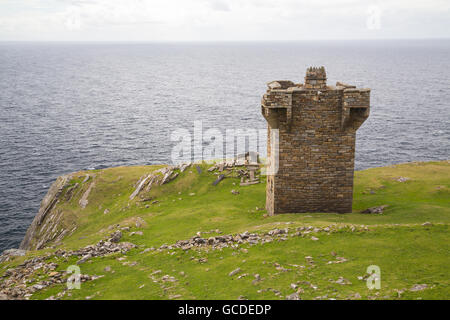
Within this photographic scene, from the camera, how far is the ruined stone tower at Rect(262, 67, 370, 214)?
82.7 ft

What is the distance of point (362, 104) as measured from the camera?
24.8 metres

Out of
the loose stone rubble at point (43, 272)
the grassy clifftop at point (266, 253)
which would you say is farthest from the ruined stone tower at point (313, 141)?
the loose stone rubble at point (43, 272)

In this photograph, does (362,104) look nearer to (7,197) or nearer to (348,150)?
(348,150)

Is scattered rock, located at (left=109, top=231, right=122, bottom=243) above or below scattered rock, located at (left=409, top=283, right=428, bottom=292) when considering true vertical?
below

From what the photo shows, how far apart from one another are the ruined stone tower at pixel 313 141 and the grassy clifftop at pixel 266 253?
1.79 metres

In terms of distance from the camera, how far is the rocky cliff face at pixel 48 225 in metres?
39.9

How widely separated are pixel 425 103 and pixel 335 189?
106584 mm

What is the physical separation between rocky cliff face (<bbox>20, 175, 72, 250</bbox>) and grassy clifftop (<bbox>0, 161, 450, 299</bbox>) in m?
6.68

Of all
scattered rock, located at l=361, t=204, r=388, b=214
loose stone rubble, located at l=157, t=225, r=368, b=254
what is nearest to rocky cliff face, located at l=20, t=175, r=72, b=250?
loose stone rubble, located at l=157, t=225, r=368, b=254

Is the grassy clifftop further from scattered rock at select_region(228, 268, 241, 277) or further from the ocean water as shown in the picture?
the ocean water

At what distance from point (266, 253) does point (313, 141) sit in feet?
32.9

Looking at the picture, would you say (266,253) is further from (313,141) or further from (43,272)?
(43,272)

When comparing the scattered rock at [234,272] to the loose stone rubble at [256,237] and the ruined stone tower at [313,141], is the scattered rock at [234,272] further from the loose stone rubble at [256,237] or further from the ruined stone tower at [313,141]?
the ruined stone tower at [313,141]
